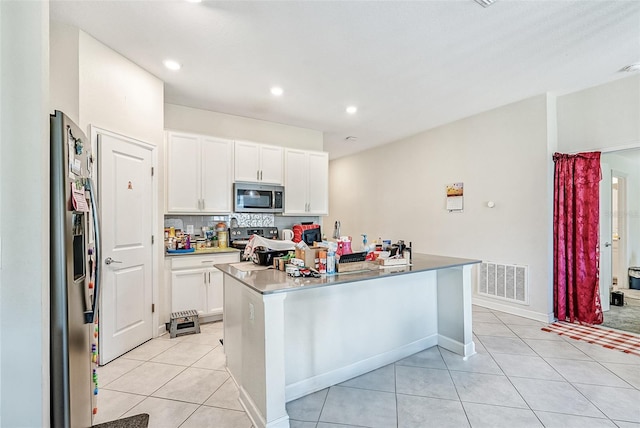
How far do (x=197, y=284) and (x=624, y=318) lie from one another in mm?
5206

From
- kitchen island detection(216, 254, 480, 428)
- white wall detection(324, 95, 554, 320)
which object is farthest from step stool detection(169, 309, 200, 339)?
white wall detection(324, 95, 554, 320)

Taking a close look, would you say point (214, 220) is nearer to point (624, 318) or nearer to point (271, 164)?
point (271, 164)

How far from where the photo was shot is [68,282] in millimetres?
1259

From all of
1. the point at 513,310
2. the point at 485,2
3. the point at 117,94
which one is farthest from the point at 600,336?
the point at 117,94

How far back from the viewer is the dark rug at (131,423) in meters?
1.81

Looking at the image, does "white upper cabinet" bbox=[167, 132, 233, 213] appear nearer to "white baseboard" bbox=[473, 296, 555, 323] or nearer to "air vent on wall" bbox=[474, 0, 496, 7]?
"air vent on wall" bbox=[474, 0, 496, 7]

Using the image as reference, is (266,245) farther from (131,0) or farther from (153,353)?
(131,0)

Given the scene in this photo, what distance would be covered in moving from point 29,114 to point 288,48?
2026 mm

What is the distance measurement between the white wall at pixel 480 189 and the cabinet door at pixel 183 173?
359cm

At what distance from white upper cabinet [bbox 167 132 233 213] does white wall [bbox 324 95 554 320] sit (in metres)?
3.16

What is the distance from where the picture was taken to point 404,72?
307cm

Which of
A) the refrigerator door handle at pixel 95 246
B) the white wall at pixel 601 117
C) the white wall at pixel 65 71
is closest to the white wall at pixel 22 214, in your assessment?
the refrigerator door handle at pixel 95 246

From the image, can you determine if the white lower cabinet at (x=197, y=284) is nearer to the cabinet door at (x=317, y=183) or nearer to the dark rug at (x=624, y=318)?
the cabinet door at (x=317, y=183)

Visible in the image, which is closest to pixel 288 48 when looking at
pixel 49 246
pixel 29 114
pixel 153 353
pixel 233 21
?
pixel 233 21
